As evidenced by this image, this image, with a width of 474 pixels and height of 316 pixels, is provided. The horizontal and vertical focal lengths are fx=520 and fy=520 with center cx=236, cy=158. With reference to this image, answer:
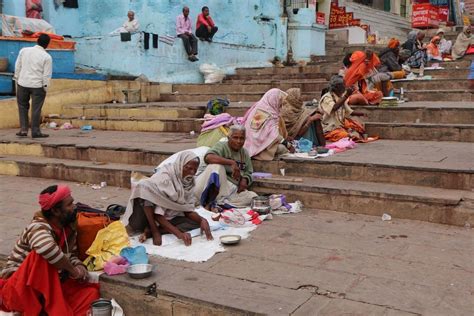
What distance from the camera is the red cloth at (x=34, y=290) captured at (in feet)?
11.1

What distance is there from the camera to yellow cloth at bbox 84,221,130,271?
12.9 feet

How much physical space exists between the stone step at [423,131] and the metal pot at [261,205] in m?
3.29

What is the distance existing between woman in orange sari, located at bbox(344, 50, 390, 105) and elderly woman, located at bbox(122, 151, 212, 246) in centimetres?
494

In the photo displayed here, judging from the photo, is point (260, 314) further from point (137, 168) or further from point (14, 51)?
point (14, 51)

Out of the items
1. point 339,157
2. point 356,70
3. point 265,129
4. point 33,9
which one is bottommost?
point 339,157

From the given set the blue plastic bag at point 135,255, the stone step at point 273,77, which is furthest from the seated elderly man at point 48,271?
the stone step at point 273,77

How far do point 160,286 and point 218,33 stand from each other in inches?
471

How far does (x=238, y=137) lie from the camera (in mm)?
5516

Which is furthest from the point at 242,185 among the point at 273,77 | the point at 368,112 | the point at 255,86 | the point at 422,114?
the point at 273,77

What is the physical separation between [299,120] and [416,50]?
23.0ft

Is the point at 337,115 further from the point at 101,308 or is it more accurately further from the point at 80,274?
the point at 101,308

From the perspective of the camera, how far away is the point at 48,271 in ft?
11.3

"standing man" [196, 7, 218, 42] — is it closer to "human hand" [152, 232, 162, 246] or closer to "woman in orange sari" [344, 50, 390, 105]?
"woman in orange sari" [344, 50, 390, 105]

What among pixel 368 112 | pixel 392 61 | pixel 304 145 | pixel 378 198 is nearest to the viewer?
pixel 378 198
